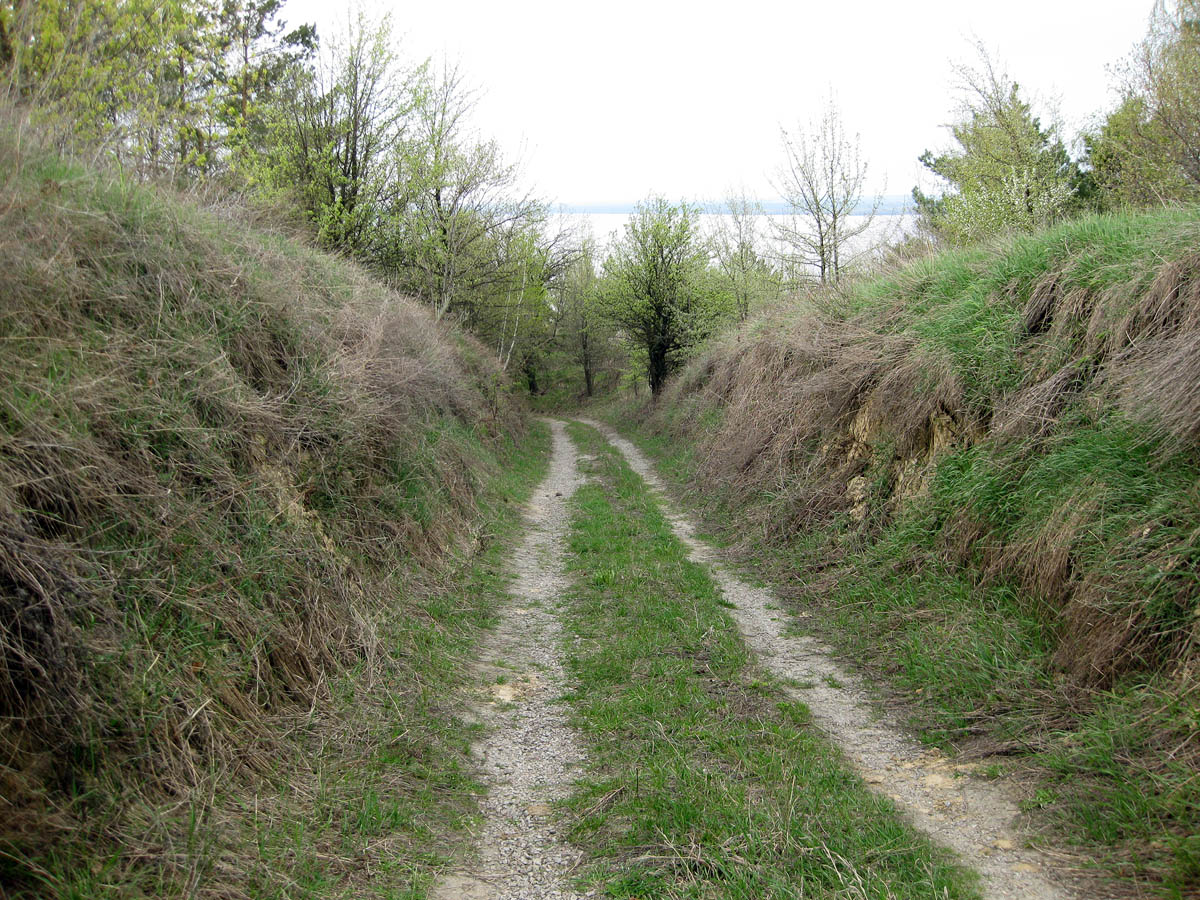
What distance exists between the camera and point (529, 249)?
29.8m

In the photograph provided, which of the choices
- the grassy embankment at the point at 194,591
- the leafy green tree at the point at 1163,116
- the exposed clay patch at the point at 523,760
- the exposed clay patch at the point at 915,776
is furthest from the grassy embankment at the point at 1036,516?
the leafy green tree at the point at 1163,116

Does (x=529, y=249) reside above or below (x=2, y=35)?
above

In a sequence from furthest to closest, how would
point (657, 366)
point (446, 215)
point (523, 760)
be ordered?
point (657, 366) < point (446, 215) < point (523, 760)

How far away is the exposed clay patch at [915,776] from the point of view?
135 inches

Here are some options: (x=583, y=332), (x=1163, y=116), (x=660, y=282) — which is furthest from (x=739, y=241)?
(x=1163, y=116)

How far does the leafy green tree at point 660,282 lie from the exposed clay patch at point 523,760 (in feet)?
78.1

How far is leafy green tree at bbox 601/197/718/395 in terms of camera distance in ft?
103

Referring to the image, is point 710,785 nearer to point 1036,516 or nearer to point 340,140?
point 1036,516

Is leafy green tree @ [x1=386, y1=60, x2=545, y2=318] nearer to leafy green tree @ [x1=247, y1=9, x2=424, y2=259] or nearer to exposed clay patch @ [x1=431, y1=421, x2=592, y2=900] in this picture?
leafy green tree @ [x1=247, y1=9, x2=424, y2=259]

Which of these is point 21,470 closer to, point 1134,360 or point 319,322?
point 319,322

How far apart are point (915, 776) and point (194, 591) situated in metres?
4.49

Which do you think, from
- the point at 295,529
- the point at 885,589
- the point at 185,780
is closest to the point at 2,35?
the point at 295,529

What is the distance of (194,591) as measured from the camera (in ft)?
14.1

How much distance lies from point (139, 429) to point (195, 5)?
7.87m
